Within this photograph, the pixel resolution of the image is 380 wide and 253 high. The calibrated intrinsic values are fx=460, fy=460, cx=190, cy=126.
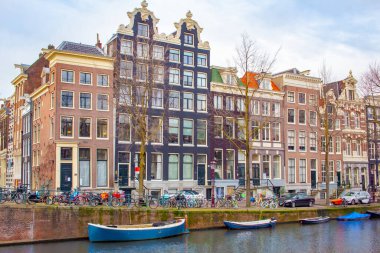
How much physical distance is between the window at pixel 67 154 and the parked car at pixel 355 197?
1041 inches

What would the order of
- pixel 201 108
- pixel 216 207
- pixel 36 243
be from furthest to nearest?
pixel 201 108
pixel 216 207
pixel 36 243

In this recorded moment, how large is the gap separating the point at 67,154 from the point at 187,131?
13.0 m

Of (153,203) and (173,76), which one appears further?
(173,76)

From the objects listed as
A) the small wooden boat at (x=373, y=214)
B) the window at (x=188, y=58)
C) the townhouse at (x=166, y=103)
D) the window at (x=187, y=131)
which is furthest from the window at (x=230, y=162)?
the small wooden boat at (x=373, y=214)

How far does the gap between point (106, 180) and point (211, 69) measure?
17640 millimetres

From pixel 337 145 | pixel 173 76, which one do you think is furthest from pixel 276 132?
pixel 173 76

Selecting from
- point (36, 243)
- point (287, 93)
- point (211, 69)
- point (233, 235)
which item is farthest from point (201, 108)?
point (36, 243)

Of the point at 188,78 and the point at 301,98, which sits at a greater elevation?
the point at 188,78

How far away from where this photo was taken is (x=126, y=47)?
44938 millimetres

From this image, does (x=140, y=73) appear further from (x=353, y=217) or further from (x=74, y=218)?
(x=353, y=217)

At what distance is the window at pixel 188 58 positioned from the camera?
161 feet

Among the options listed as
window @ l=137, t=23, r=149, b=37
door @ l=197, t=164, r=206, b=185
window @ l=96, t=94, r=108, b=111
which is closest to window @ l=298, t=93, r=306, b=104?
door @ l=197, t=164, r=206, b=185

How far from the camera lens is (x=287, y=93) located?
5666 cm

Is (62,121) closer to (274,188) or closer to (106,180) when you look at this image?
(106,180)
